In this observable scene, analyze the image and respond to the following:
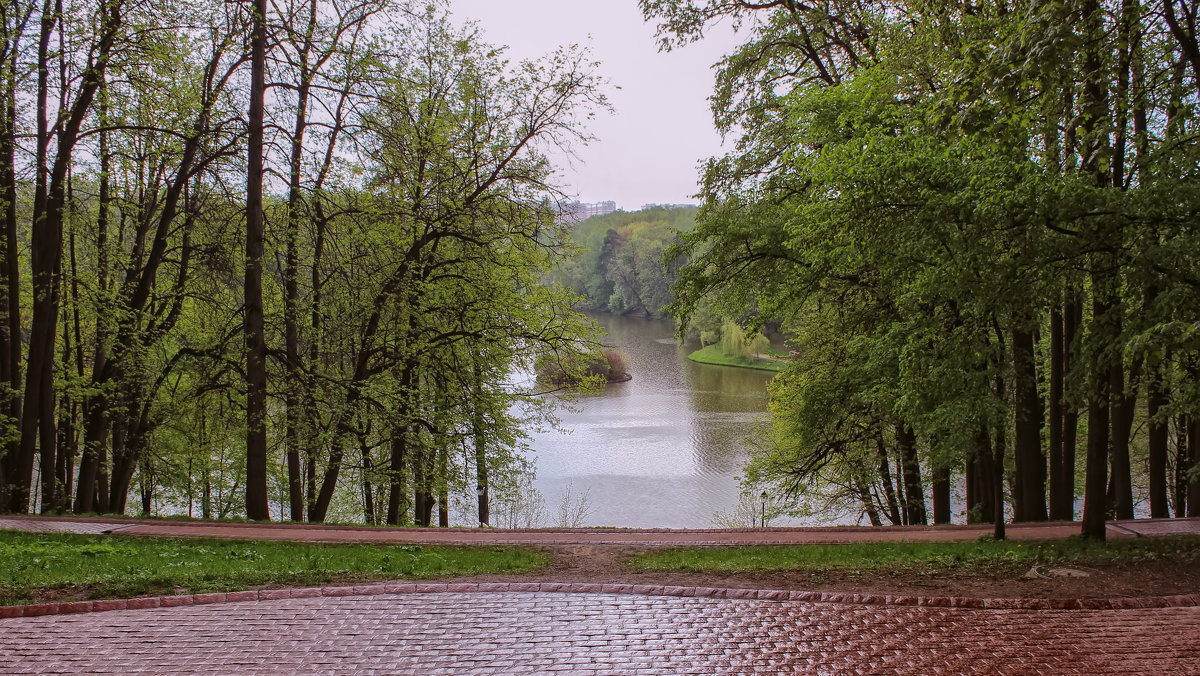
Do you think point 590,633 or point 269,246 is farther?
point 269,246

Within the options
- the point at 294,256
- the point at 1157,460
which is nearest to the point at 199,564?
the point at 294,256

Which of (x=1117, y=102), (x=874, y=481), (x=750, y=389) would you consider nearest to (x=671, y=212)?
(x=750, y=389)

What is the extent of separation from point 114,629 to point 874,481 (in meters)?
15.6

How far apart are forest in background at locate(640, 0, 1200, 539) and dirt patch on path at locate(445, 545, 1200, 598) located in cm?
165

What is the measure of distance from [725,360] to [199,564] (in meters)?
44.0

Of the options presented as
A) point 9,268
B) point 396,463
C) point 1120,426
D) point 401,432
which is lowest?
point 396,463

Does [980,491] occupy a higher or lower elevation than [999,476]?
lower

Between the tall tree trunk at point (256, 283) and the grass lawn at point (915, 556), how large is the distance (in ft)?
21.2

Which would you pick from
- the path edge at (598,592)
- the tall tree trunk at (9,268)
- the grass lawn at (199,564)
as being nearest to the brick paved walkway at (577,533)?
the grass lawn at (199,564)

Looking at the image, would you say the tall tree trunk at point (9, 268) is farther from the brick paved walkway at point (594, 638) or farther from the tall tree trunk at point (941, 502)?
the tall tree trunk at point (941, 502)

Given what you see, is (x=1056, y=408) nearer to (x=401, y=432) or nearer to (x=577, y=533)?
(x=577, y=533)

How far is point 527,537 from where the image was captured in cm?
1091

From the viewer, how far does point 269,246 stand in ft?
39.7

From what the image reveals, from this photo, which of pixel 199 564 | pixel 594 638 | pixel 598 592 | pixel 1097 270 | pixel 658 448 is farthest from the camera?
pixel 658 448
